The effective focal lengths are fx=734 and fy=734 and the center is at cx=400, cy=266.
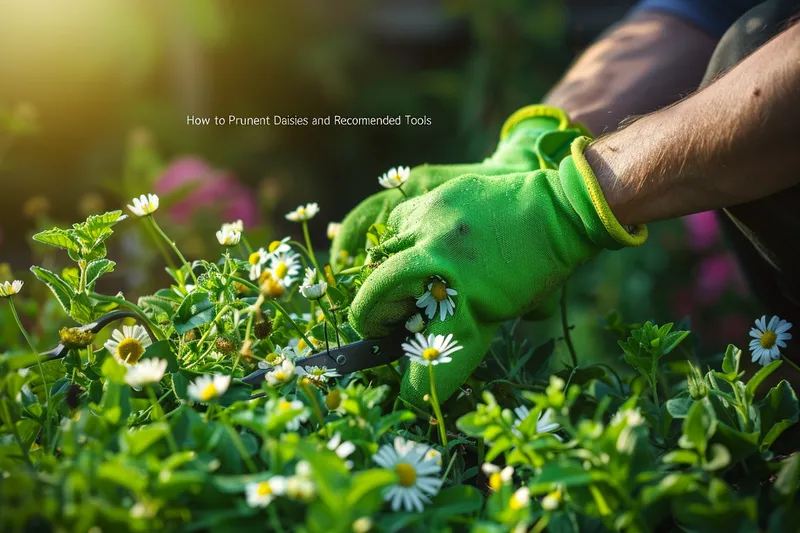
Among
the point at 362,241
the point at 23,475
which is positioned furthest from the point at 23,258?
the point at 23,475

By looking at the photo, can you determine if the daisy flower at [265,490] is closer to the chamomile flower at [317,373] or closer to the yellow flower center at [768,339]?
the chamomile flower at [317,373]

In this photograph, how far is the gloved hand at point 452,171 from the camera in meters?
1.06

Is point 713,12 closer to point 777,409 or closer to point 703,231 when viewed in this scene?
point 777,409

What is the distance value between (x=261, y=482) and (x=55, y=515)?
0.50ft

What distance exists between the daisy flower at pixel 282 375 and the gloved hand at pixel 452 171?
12.1 inches

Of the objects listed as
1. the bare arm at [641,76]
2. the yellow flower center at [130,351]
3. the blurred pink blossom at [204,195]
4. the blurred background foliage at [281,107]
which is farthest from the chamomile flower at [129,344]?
the blurred pink blossom at [204,195]

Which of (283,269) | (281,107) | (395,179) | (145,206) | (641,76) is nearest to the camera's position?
(283,269)

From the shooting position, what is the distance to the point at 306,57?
345cm

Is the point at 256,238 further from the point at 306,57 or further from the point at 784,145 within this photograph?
the point at 306,57

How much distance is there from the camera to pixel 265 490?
1.79 ft

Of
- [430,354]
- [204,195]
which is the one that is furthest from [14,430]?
[204,195]

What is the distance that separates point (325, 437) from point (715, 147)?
0.51 metres

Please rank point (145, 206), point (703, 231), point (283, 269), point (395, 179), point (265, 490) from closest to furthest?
point (265, 490) → point (283, 269) → point (145, 206) → point (395, 179) → point (703, 231)

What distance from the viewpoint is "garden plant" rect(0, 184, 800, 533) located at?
1.79 ft
